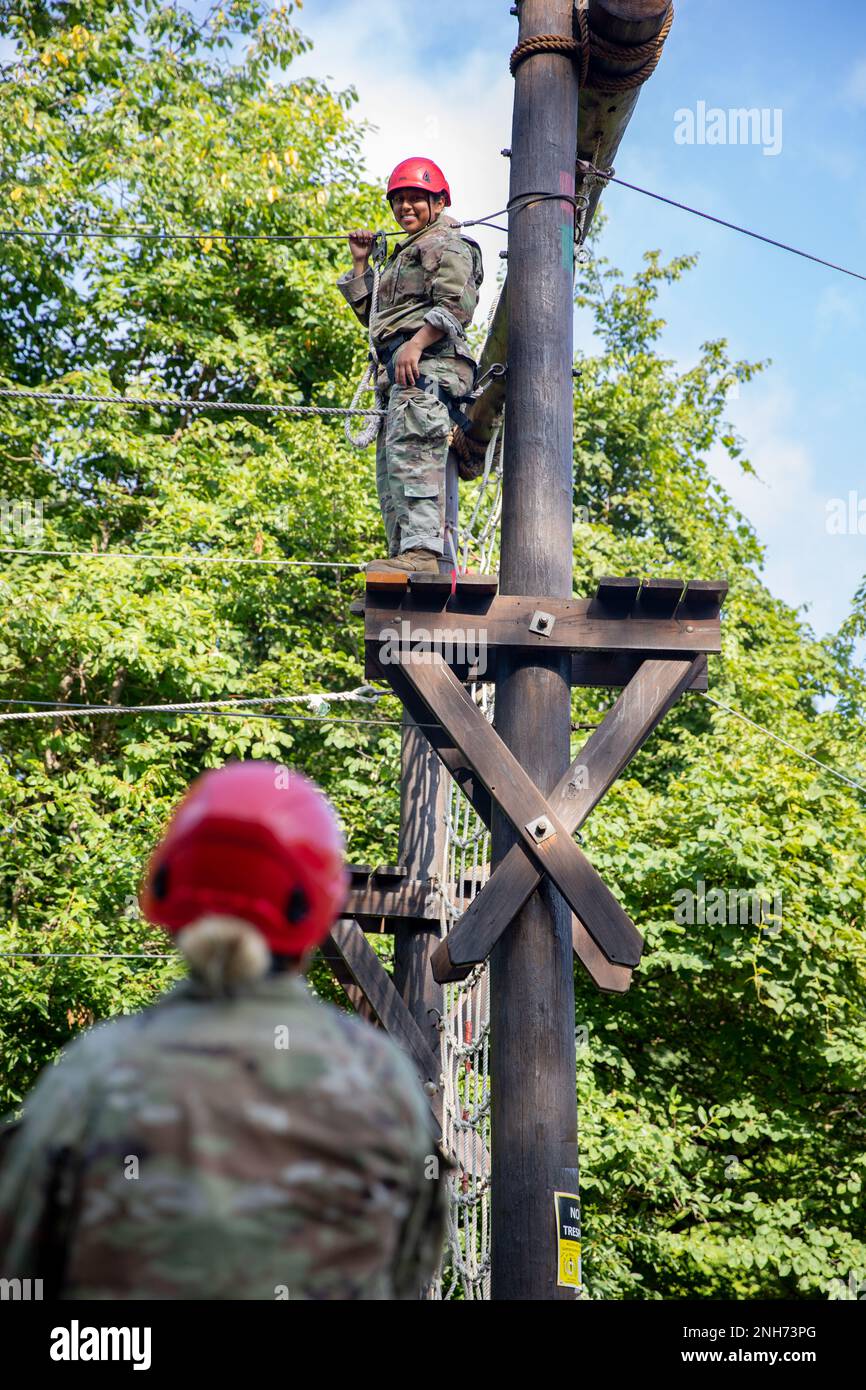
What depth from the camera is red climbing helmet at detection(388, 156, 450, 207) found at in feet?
20.1

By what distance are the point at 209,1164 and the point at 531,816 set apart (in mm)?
3261

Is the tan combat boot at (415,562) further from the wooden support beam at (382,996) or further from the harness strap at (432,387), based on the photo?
the wooden support beam at (382,996)

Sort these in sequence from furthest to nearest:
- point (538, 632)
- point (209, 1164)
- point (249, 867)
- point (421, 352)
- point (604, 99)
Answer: point (421, 352) → point (604, 99) → point (538, 632) → point (249, 867) → point (209, 1164)

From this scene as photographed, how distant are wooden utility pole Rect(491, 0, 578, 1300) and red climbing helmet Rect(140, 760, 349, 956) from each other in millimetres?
3132

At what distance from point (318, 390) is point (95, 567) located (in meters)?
4.50

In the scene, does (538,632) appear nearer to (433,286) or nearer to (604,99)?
(433,286)

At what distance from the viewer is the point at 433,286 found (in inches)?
233

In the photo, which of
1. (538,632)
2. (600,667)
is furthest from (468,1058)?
(538,632)

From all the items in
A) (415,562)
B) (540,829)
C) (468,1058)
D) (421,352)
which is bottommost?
(468,1058)

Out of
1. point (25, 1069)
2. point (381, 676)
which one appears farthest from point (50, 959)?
point (381, 676)

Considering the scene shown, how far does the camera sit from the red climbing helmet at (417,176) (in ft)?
20.1

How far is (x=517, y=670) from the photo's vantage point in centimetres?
501

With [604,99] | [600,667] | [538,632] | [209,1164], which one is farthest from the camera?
[604,99]

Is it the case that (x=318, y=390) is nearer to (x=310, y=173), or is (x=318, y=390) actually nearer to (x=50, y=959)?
(x=310, y=173)
